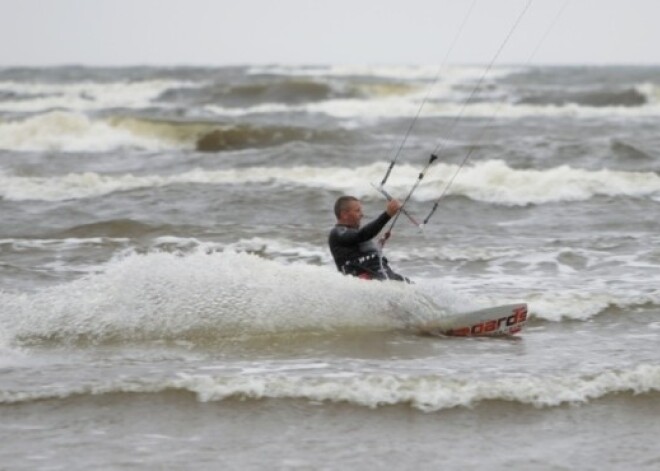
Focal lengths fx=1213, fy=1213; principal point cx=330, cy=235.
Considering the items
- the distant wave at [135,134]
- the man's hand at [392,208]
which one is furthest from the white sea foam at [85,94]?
the man's hand at [392,208]

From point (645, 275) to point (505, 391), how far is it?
4.77 m

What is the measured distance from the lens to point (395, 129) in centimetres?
3162

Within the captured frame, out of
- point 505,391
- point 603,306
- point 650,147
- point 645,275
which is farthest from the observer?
point 650,147

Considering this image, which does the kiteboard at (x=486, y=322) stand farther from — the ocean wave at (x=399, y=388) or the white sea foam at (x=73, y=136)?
the white sea foam at (x=73, y=136)

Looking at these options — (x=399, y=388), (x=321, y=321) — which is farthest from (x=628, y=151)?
(x=399, y=388)

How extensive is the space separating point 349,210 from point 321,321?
98cm

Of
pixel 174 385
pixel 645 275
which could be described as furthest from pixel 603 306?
pixel 174 385

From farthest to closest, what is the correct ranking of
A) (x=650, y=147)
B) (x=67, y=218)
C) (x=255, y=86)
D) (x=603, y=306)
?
(x=255, y=86)
(x=650, y=147)
(x=67, y=218)
(x=603, y=306)

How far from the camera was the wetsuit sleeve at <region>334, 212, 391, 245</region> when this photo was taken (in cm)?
955

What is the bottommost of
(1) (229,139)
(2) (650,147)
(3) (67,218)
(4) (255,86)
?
(3) (67,218)

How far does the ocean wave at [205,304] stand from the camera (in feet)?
32.1

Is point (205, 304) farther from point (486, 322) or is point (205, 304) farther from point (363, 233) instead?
point (486, 322)

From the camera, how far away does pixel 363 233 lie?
9.88m

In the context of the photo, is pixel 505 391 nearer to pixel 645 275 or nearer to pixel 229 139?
pixel 645 275
